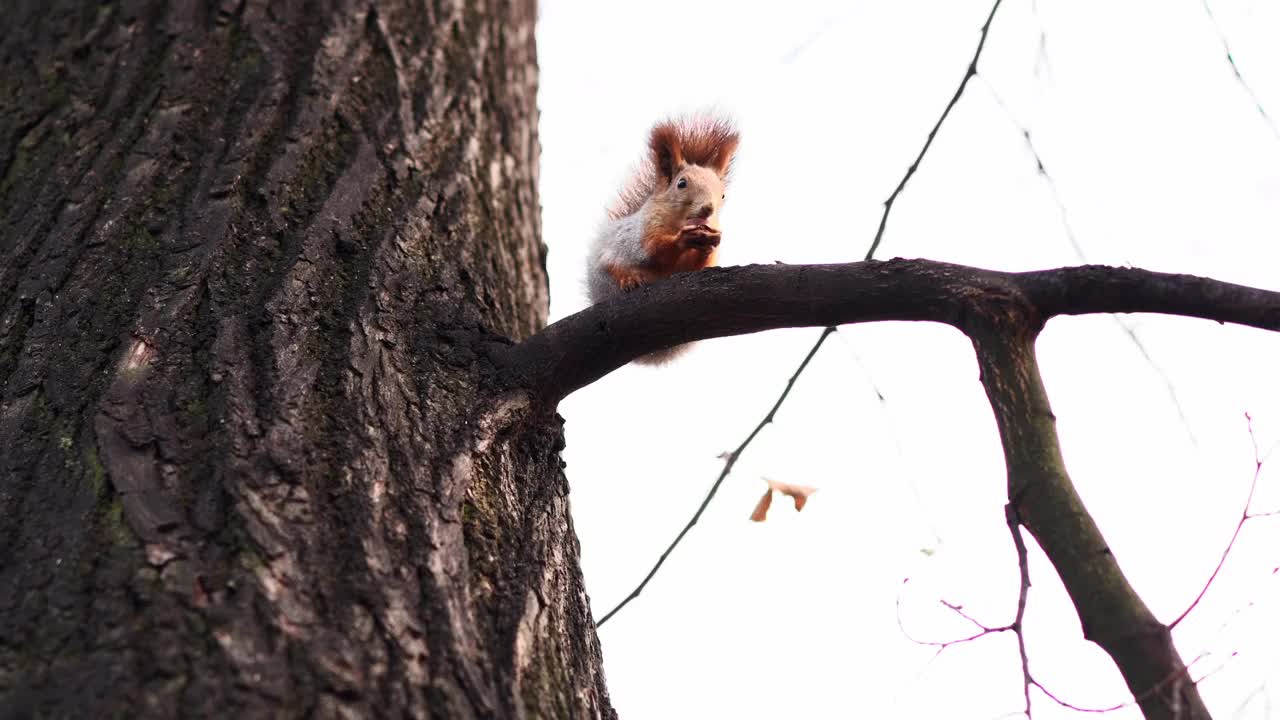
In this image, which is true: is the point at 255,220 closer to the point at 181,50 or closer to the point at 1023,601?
the point at 181,50

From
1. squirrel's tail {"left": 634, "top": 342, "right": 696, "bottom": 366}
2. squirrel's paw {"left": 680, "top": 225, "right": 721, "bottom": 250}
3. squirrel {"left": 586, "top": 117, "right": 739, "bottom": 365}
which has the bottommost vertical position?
squirrel's tail {"left": 634, "top": 342, "right": 696, "bottom": 366}

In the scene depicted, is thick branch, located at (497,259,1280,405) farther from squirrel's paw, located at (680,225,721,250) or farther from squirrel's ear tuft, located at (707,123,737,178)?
squirrel's ear tuft, located at (707,123,737,178)

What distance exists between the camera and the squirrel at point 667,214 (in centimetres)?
200

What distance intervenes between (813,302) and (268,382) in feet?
1.94

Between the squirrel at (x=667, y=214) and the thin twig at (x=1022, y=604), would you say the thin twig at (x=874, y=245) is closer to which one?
the squirrel at (x=667, y=214)

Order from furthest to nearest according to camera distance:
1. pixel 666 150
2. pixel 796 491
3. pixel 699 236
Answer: pixel 666 150, pixel 699 236, pixel 796 491

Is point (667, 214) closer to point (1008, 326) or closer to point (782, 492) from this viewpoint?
point (782, 492)

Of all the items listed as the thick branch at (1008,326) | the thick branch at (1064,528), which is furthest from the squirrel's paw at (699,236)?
the thick branch at (1064,528)

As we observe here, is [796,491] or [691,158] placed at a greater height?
[691,158]

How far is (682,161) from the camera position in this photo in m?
2.32

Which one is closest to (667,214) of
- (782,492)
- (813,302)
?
(782,492)

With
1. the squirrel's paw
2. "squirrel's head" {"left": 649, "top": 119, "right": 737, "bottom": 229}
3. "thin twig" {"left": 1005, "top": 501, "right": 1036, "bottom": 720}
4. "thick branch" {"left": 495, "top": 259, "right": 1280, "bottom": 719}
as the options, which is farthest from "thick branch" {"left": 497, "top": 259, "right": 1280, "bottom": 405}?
"squirrel's head" {"left": 649, "top": 119, "right": 737, "bottom": 229}

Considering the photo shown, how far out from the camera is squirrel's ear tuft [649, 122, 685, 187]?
2.30 m

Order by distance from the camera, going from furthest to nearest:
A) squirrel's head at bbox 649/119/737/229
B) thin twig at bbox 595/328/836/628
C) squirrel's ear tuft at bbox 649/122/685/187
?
squirrel's ear tuft at bbox 649/122/685/187
squirrel's head at bbox 649/119/737/229
thin twig at bbox 595/328/836/628
